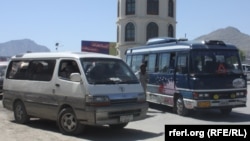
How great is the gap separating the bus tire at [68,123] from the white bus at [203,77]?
192 inches

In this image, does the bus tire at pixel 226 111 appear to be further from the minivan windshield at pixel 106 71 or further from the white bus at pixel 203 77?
the minivan windshield at pixel 106 71

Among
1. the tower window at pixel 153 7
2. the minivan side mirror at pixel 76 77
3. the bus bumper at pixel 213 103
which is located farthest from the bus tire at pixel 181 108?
the tower window at pixel 153 7

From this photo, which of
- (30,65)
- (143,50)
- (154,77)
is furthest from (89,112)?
(143,50)

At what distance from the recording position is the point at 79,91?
37.2 ft

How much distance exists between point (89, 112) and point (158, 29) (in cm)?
5164

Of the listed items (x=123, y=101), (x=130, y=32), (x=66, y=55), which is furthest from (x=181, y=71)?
(x=130, y=32)

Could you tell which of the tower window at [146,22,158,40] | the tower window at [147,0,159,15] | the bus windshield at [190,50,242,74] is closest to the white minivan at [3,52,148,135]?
the bus windshield at [190,50,242,74]

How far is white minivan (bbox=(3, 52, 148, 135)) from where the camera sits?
11.1 meters

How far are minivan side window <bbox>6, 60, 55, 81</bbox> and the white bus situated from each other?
497cm

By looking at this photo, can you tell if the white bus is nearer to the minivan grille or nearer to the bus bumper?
the bus bumper

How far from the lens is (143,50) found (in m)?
20.2

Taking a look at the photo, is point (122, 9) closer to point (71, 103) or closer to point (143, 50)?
point (143, 50)

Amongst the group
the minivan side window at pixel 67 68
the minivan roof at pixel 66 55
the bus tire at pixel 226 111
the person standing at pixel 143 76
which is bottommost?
the bus tire at pixel 226 111

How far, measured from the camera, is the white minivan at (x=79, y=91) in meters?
11.1
